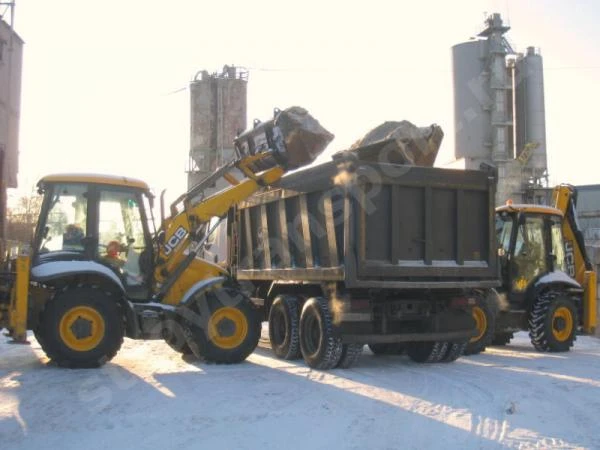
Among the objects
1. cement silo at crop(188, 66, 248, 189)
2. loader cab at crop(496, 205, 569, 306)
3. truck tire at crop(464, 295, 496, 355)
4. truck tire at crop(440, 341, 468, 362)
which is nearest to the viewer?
truck tire at crop(440, 341, 468, 362)

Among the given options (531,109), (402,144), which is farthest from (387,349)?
(531,109)

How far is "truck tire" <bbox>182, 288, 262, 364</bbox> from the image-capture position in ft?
29.7

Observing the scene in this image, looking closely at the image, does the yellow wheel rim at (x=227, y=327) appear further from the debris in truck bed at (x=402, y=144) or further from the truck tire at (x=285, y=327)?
the debris in truck bed at (x=402, y=144)

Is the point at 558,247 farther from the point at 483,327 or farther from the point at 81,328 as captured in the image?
the point at 81,328

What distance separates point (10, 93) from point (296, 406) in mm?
20022

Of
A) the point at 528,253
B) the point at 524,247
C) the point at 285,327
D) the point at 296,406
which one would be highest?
the point at 524,247

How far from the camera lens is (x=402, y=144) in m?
8.84

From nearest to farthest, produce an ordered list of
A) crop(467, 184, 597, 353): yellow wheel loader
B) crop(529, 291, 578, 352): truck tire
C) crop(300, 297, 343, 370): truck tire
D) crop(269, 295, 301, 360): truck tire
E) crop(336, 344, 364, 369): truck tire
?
crop(300, 297, 343, 370): truck tire
crop(336, 344, 364, 369): truck tire
crop(269, 295, 301, 360): truck tire
crop(529, 291, 578, 352): truck tire
crop(467, 184, 597, 353): yellow wheel loader

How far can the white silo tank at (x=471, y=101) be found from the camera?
135 feet

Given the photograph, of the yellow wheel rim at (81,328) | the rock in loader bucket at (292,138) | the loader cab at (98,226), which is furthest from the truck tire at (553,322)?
the yellow wheel rim at (81,328)

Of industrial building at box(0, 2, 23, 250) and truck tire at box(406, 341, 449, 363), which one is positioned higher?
industrial building at box(0, 2, 23, 250)

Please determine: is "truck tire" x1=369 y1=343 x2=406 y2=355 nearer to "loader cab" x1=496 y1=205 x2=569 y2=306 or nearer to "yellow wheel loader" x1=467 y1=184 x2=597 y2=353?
"yellow wheel loader" x1=467 y1=184 x2=597 y2=353

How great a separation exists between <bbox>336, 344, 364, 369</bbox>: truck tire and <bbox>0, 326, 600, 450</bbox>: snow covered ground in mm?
139

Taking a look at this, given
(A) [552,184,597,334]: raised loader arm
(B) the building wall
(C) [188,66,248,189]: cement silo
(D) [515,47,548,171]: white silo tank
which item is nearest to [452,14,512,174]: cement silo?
(D) [515,47,548,171]: white silo tank
